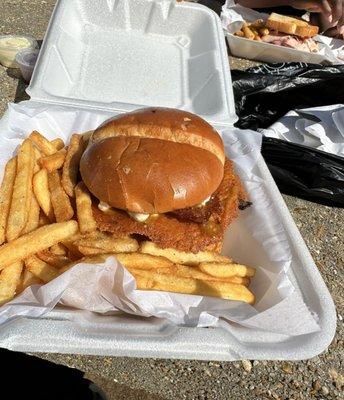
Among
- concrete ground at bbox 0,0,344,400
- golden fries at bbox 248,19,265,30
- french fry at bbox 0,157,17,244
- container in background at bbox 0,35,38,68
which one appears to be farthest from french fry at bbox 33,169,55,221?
golden fries at bbox 248,19,265,30

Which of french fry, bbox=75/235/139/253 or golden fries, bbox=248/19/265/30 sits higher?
golden fries, bbox=248/19/265/30

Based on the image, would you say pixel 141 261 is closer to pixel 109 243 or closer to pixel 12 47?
pixel 109 243

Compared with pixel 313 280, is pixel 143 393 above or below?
below

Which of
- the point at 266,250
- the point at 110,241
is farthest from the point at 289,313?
the point at 110,241

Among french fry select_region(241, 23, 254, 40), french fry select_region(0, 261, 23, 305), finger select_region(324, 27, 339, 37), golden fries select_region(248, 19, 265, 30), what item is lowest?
french fry select_region(0, 261, 23, 305)

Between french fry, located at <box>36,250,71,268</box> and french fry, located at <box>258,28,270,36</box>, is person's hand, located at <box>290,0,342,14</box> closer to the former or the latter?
french fry, located at <box>258,28,270,36</box>

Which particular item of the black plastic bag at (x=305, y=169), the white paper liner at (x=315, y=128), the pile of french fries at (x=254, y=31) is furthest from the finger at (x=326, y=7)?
the black plastic bag at (x=305, y=169)

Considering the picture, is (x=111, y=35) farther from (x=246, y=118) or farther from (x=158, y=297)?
(x=158, y=297)
